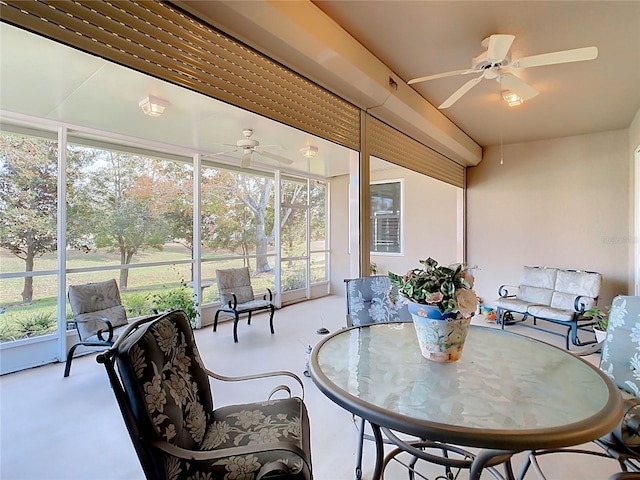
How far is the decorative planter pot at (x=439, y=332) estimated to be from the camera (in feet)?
4.52

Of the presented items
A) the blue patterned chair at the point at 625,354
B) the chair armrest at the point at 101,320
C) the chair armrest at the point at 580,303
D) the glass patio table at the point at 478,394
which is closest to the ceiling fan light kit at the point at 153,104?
the chair armrest at the point at 101,320

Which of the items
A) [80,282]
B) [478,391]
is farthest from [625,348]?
[80,282]

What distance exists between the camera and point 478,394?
1.21 m

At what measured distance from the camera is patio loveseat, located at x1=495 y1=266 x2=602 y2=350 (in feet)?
12.6

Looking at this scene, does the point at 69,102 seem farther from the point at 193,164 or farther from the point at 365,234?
the point at 365,234

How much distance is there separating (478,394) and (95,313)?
3623 mm

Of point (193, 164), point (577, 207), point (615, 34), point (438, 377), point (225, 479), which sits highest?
point (615, 34)

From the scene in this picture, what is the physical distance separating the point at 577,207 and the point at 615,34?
9.87ft

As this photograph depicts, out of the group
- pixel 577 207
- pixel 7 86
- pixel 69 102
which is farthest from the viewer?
pixel 577 207

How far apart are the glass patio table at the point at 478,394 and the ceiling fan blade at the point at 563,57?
1.73 meters

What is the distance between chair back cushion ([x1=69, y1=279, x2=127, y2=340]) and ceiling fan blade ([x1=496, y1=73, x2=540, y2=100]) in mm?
4195

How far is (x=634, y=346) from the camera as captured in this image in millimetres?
1748

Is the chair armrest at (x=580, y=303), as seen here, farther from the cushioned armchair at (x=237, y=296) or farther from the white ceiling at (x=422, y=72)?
the cushioned armchair at (x=237, y=296)

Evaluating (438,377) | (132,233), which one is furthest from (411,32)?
(132,233)
